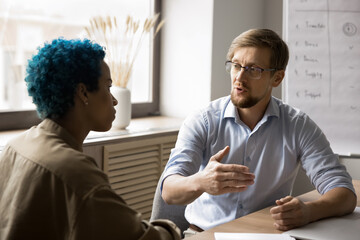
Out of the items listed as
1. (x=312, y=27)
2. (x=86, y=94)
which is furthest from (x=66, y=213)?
(x=312, y=27)

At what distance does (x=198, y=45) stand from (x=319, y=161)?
1.64 meters

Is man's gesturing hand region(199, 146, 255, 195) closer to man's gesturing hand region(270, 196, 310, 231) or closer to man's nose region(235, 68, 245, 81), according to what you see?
man's gesturing hand region(270, 196, 310, 231)

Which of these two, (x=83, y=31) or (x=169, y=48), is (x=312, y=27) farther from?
(x=83, y=31)

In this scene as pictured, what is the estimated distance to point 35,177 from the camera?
1245 millimetres

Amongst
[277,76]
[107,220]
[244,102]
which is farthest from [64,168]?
[277,76]

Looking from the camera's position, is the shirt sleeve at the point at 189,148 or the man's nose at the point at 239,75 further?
the man's nose at the point at 239,75

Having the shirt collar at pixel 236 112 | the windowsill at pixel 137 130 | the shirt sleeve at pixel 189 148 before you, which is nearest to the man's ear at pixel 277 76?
the shirt collar at pixel 236 112

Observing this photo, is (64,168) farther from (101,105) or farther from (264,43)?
(264,43)

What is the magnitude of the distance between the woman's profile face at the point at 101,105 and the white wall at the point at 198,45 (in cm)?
213

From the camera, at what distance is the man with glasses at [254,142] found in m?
2.15

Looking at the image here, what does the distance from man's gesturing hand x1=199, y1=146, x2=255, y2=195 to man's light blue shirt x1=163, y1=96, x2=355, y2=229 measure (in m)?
0.34

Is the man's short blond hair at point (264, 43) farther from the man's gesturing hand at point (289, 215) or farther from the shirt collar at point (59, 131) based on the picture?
the shirt collar at point (59, 131)

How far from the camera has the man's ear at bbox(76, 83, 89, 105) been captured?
4.47ft

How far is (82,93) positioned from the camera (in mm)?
1371
